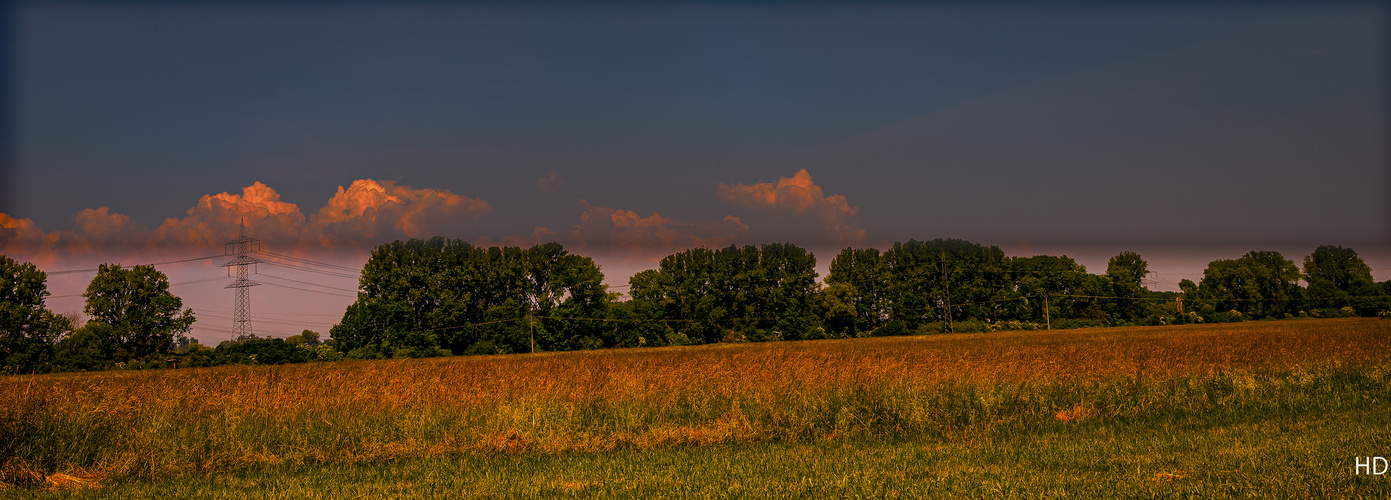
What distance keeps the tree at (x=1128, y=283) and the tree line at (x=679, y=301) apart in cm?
23

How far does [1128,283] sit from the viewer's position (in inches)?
3430

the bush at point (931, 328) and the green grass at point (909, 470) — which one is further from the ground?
the green grass at point (909, 470)

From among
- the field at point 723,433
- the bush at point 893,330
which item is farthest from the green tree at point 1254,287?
the field at point 723,433

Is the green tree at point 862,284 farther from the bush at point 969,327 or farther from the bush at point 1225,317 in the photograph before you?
the bush at point 1225,317

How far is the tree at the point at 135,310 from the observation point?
158 feet

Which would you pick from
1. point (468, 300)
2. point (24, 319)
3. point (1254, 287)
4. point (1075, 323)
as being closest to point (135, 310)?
point (24, 319)

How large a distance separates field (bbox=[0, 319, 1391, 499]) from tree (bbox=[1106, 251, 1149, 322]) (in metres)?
Answer: 79.3

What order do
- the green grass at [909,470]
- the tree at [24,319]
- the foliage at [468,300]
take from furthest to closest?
the foliage at [468,300] < the tree at [24,319] < the green grass at [909,470]

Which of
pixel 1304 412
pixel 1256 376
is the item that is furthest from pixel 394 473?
pixel 1256 376

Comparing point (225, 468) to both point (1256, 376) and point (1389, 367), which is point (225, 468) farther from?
point (1389, 367)

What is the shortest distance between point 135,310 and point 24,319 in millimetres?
5732

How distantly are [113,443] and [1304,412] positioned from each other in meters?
17.6

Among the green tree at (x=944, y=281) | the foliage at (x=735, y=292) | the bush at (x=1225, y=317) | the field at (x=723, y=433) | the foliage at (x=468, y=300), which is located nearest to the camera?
the field at (x=723, y=433)

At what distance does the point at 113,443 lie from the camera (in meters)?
9.54
